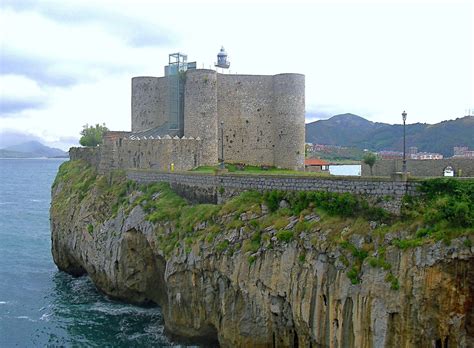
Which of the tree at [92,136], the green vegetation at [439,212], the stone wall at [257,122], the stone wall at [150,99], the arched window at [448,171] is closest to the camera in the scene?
the green vegetation at [439,212]

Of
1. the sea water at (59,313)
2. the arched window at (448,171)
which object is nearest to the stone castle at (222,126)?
the sea water at (59,313)

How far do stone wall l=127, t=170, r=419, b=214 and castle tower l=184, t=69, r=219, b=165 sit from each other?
6.16 metres

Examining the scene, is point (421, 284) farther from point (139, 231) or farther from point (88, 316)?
point (88, 316)

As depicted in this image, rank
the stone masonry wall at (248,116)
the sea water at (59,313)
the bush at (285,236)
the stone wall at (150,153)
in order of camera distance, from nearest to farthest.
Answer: the bush at (285,236)
the sea water at (59,313)
the stone wall at (150,153)
the stone masonry wall at (248,116)

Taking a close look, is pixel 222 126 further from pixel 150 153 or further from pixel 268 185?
pixel 268 185

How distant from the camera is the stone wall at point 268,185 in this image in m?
22.9

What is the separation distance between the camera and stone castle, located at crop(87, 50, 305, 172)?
43.0 meters

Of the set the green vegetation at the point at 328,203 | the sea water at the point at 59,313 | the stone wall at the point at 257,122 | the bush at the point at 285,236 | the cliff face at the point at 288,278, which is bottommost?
the sea water at the point at 59,313

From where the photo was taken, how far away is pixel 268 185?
93.2ft

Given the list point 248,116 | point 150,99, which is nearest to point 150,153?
point 150,99

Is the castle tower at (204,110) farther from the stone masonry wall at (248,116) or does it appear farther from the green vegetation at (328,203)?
the green vegetation at (328,203)

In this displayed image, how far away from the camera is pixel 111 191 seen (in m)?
42.4

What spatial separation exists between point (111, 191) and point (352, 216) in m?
24.0

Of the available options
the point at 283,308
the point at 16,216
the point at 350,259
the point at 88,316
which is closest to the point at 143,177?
the point at 88,316
